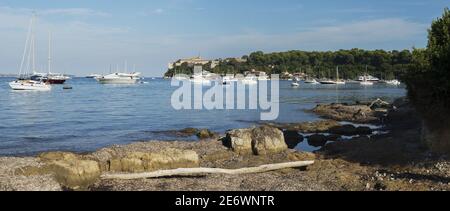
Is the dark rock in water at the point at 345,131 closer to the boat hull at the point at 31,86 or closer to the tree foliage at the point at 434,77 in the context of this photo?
the tree foliage at the point at 434,77

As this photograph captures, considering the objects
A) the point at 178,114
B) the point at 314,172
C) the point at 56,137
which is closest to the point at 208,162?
the point at 314,172

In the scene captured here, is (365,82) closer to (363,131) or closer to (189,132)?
(363,131)

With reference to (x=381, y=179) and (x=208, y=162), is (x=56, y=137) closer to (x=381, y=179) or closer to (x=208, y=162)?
(x=208, y=162)

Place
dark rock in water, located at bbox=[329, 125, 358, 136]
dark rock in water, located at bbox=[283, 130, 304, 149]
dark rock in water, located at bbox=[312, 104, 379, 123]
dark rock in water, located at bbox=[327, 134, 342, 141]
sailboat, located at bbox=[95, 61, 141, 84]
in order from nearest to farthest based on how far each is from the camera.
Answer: dark rock in water, located at bbox=[283, 130, 304, 149] → dark rock in water, located at bbox=[327, 134, 342, 141] → dark rock in water, located at bbox=[329, 125, 358, 136] → dark rock in water, located at bbox=[312, 104, 379, 123] → sailboat, located at bbox=[95, 61, 141, 84]

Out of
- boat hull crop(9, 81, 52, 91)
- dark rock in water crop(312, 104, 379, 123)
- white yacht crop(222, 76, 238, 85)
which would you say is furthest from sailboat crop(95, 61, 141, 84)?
dark rock in water crop(312, 104, 379, 123)

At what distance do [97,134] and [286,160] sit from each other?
56.9 feet

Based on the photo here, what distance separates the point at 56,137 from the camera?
33875 millimetres

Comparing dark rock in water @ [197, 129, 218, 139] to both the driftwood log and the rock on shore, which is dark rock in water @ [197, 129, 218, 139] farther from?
the driftwood log

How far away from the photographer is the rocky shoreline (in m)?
16.9

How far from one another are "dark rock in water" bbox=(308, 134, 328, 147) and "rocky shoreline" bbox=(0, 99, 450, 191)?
158 centimetres

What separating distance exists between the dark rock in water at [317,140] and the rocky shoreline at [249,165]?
62.2 inches

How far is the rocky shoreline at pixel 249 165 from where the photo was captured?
55.6ft

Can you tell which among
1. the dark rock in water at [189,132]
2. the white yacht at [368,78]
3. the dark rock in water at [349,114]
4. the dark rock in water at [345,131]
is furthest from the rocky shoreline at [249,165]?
the white yacht at [368,78]
